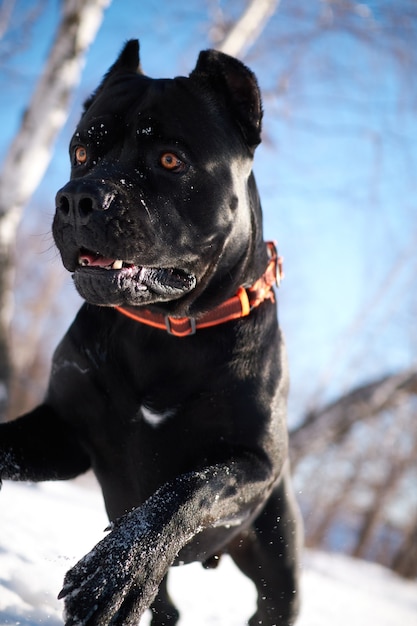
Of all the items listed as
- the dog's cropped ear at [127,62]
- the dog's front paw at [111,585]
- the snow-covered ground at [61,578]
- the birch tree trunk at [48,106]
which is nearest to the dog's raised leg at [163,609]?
the snow-covered ground at [61,578]

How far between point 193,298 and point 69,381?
607mm

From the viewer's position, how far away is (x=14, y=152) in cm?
662

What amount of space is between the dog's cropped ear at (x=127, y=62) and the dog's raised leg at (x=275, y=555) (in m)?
1.94

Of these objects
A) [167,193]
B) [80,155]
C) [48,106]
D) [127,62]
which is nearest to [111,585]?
[167,193]

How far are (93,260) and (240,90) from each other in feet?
3.10

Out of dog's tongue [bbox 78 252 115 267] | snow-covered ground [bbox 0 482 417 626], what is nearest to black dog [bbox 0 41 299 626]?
dog's tongue [bbox 78 252 115 267]

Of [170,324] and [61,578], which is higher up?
[170,324]

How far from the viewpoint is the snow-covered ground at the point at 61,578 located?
8.67 feet

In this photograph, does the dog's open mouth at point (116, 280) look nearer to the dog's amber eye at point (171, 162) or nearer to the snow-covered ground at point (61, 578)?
the dog's amber eye at point (171, 162)

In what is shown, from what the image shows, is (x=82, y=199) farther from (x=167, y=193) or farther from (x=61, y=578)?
(x=61, y=578)

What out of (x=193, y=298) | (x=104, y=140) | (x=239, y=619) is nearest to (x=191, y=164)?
(x=104, y=140)

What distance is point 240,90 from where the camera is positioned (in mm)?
2418

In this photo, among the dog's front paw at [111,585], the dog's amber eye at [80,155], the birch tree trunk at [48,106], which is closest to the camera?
the dog's front paw at [111,585]

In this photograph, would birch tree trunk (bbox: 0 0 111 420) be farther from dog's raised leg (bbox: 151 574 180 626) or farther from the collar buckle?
dog's raised leg (bbox: 151 574 180 626)
